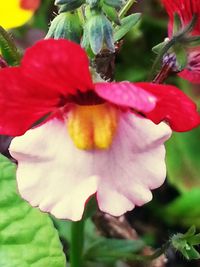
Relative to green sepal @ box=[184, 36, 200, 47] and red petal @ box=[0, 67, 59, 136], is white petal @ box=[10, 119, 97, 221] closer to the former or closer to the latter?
red petal @ box=[0, 67, 59, 136]

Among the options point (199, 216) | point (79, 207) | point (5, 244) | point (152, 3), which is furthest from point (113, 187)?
point (152, 3)

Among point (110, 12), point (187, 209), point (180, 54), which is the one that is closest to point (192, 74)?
point (180, 54)

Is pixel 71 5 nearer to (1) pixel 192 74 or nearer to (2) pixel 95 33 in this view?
(2) pixel 95 33

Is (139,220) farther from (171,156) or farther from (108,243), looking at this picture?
(108,243)

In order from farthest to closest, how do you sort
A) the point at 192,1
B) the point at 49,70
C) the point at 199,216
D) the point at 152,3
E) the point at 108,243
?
the point at 152,3, the point at 199,216, the point at 108,243, the point at 192,1, the point at 49,70

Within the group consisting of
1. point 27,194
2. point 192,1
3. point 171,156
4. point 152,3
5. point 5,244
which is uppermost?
point 192,1

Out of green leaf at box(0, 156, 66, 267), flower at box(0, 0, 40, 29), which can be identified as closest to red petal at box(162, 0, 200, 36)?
green leaf at box(0, 156, 66, 267)
